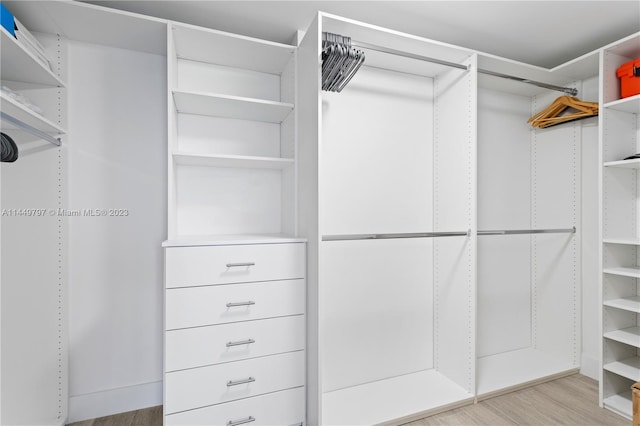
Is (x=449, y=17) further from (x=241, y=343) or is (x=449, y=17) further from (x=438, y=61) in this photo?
(x=241, y=343)

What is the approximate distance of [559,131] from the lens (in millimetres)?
2594

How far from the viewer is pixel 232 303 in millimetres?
1664

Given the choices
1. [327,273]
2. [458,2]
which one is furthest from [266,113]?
[458,2]

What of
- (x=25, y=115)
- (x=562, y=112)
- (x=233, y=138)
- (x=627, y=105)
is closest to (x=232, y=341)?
(x=233, y=138)

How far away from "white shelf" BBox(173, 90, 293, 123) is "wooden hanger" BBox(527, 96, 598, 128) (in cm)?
200

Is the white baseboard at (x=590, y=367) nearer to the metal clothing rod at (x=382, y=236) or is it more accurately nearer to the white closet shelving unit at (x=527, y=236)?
the white closet shelving unit at (x=527, y=236)

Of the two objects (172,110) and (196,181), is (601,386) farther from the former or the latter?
(172,110)

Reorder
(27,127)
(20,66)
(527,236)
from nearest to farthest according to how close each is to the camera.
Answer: (27,127)
(20,66)
(527,236)

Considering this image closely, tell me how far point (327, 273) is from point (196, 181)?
1.03 metres

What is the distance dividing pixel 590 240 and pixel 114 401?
347 cm

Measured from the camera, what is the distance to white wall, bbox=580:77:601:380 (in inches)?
94.6

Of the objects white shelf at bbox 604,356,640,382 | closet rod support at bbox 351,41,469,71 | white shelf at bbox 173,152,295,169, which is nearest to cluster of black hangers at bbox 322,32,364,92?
closet rod support at bbox 351,41,469,71

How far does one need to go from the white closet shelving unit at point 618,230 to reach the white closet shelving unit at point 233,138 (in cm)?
200

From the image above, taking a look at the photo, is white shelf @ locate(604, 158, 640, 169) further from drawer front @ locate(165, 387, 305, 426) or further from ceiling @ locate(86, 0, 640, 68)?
drawer front @ locate(165, 387, 305, 426)
